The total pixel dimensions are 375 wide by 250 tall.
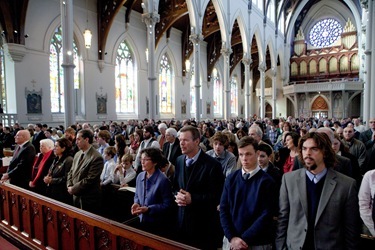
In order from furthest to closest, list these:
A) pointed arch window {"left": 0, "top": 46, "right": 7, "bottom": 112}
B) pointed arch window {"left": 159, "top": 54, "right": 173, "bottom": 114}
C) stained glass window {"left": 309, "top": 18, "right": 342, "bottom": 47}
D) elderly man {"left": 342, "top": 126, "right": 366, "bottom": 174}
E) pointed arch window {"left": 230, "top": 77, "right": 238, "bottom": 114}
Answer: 1. pointed arch window {"left": 230, "top": 77, "right": 238, "bottom": 114}
2. stained glass window {"left": 309, "top": 18, "right": 342, "bottom": 47}
3. pointed arch window {"left": 159, "top": 54, "right": 173, "bottom": 114}
4. pointed arch window {"left": 0, "top": 46, "right": 7, "bottom": 112}
5. elderly man {"left": 342, "top": 126, "right": 366, "bottom": 174}

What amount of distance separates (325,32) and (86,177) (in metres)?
36.2

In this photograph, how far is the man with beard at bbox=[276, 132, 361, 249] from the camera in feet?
5.96

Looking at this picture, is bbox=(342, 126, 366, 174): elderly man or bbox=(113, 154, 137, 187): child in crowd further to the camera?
bbox=(342, 126, 366, 174): elderly man

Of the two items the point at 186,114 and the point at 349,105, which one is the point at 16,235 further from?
the point at 349,105

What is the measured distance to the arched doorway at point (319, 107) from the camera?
96.6 ft

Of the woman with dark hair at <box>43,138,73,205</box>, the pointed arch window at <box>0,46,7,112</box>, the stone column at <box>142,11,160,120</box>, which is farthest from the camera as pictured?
the pointed arch window at <box>0,46,7,112</box>

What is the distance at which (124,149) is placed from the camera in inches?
191

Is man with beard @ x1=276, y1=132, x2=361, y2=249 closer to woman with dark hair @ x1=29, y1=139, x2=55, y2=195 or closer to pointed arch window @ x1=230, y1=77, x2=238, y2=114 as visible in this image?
woman with dark hair @ x1=29, y1=139, x2=55, y2=195

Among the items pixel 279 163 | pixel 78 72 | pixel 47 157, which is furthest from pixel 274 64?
pixel 47 157

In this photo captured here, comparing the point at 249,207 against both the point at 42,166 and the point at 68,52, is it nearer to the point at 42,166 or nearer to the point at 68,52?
the point at 42,166

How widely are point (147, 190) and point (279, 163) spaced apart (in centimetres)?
273

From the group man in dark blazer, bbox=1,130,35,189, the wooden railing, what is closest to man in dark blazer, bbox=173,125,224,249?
the wooden railing

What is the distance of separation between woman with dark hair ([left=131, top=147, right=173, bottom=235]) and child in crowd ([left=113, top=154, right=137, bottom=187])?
138 cm

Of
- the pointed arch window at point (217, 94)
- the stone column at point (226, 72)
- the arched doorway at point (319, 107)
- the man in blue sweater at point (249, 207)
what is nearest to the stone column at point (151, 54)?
the stone column at point (226, 72)
